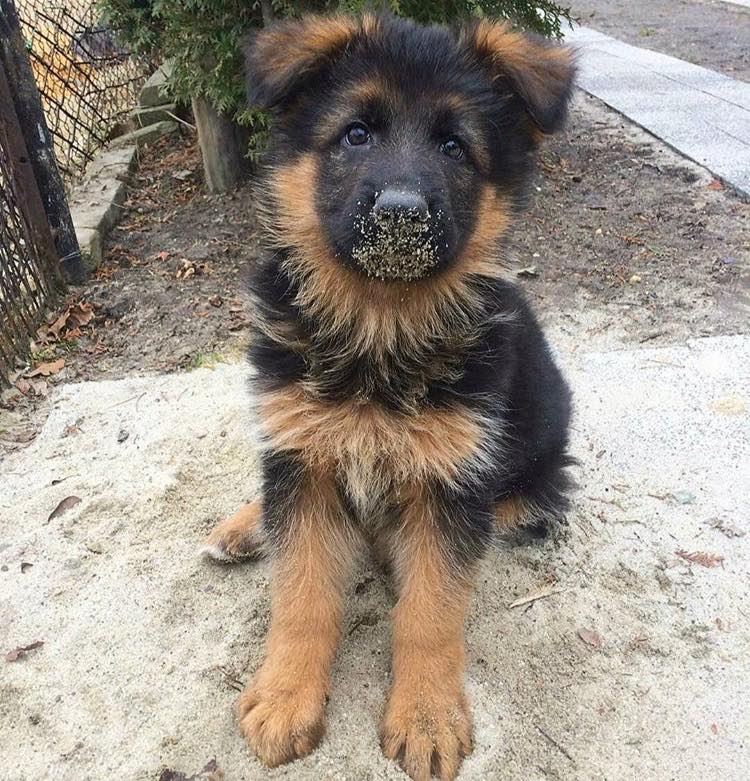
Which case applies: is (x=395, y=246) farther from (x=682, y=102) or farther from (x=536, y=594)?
(x=682, y=102)

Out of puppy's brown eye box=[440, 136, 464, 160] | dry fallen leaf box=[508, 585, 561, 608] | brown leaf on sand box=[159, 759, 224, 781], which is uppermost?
puppy's brown eye box=[440, 136, 464, 160]

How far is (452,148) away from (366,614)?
1826 mm

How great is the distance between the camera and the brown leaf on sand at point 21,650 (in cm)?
281

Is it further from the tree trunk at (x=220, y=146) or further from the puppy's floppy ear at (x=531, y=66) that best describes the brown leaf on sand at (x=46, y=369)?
the puppy's floppy ear at (x=531, y=66)

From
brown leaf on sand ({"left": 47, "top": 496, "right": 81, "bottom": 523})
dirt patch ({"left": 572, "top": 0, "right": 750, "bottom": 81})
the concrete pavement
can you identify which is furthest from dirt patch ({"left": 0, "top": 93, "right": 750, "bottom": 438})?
dirt patch ({"left": 572, "top": 0, "right": 750, "bottom": 81})

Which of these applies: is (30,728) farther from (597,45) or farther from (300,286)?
(597,45)

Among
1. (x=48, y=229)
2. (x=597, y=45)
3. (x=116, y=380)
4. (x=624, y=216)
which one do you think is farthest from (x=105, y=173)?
(x=597, y=45)

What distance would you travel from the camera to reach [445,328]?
267 centimetres

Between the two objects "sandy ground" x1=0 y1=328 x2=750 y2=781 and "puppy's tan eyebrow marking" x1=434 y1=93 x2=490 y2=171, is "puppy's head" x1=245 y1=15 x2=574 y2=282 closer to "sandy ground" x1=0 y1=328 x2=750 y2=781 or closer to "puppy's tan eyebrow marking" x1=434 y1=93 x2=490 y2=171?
"puppy's tan eyebrow marking" x1=434 y1=93 x2=490 y2=171

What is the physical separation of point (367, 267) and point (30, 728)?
1967 mm

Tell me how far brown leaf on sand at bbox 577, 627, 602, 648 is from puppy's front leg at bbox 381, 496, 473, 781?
0.57m

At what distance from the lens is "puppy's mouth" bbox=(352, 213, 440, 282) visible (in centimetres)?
214

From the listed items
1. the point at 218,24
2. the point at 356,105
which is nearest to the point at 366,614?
the point at 356,105

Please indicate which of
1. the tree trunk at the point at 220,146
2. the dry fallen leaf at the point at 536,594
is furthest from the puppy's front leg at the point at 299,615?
the tree trunk at the point at 220,146
